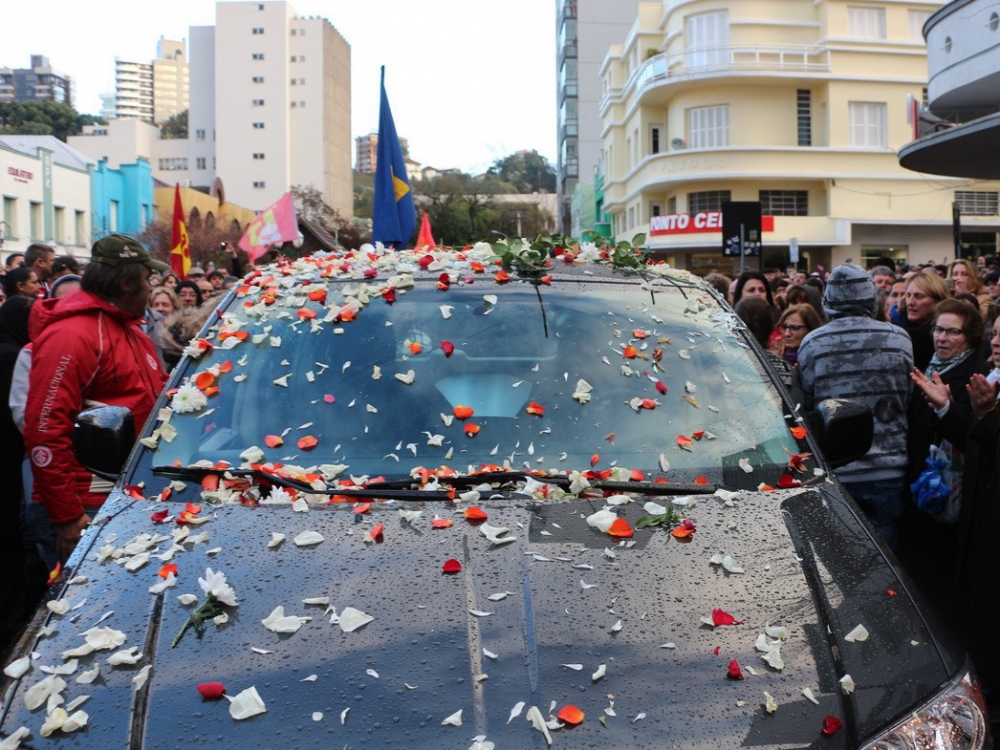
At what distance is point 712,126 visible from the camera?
4844 cm

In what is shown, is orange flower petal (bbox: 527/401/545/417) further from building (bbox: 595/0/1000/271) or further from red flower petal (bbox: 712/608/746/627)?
building (bbox: 595/0/1000/271)

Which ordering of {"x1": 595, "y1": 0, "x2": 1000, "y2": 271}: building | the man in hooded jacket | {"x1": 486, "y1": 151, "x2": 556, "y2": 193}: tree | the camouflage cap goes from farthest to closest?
{"x1": 486, "y1": 151, "x2": 556, "y2": 193}: tree, {"x1": 595, "y1": 0, "x2": 1000, "y2": 271}: building, the man in hooded jacket, the camouflage cap

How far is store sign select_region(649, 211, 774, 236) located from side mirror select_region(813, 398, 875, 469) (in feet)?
143

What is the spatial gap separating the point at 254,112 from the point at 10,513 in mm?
100564

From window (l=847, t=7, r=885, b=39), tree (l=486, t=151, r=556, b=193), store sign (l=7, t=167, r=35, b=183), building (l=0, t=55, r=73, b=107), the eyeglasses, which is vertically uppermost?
building (l=0, t=55, r=73, b=107)

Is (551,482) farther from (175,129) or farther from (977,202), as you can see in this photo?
(175,129)

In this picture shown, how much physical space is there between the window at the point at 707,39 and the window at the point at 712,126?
79.7 inches

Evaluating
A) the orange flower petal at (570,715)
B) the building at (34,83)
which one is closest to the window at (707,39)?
the orange flower petal at (570,715)

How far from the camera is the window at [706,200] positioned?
157ft

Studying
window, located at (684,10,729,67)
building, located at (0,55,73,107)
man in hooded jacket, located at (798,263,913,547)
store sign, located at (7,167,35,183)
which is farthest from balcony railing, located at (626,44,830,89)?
building, located at (0,55,73,107)

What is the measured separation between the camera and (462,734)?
2.14 m

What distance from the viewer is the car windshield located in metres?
3.23

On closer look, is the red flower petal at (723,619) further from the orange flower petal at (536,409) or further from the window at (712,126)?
the window at (712,126)

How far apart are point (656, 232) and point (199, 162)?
70.9m
